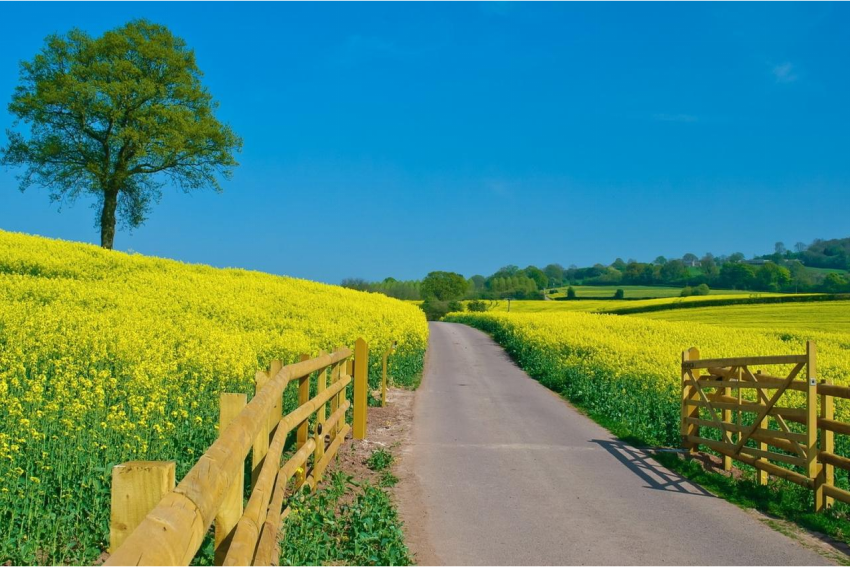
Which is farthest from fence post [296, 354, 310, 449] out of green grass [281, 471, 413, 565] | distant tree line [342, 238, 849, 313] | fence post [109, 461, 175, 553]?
distant tree line [342, 238, 849, 313]

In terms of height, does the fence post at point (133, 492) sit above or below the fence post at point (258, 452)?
above

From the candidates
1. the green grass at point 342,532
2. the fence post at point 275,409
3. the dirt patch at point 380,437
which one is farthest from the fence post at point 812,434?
the fence post at point 275,409

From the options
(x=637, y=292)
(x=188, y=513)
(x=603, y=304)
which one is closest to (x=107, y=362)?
(x=188, y=513)

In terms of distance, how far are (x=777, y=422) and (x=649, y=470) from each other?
1.92m

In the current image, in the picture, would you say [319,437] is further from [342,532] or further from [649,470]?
[649,470]

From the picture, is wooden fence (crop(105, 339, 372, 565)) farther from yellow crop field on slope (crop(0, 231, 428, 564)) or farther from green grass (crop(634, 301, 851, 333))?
green grass (crop(634, 301, 851, 333))

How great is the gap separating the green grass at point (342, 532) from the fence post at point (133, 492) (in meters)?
3.59

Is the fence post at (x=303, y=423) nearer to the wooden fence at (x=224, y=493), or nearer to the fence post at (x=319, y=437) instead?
the wooden fence at (x=224, y=493)

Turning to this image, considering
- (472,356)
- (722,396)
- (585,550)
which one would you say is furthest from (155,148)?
(585,550)

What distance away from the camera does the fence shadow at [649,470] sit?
31.5 feet

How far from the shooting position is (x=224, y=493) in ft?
9.74

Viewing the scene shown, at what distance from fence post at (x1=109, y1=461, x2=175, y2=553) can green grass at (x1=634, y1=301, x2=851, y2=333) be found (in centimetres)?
5415

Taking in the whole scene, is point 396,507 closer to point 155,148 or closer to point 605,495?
point 605,495

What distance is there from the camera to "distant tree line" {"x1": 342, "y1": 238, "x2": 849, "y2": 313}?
100062 mm
